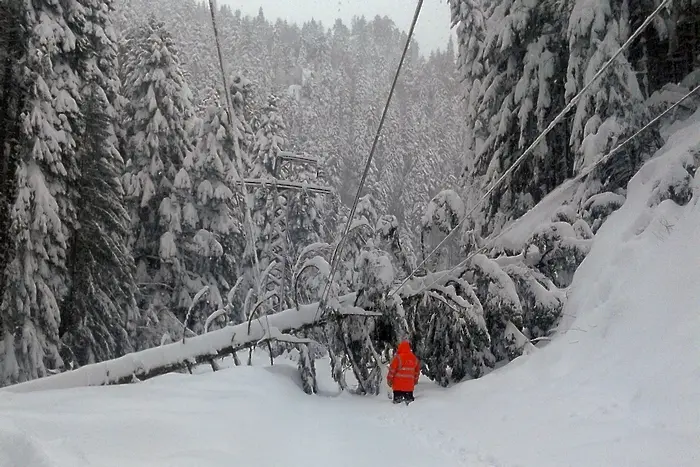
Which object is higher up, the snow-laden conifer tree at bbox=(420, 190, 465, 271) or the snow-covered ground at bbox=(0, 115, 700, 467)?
the snow-laden conifer tree at bbox=(420, 190, 465, 271)

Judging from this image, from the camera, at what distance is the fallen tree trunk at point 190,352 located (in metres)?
8.76

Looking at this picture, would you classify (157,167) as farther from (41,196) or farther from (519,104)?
(519,104)

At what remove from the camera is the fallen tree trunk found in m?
8.76

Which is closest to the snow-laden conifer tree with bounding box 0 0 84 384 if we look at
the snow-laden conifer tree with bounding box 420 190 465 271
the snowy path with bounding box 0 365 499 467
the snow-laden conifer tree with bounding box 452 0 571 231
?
the snowy path with bounding box 0 365 499 467

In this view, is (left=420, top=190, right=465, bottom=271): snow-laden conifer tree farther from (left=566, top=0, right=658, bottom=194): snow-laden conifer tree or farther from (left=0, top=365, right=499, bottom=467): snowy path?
(left=0, top=365, right=499, bottom=467): snowy path

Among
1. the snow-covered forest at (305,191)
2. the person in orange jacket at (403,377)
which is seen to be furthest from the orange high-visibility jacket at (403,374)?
the snow-covered forest at (305,191)

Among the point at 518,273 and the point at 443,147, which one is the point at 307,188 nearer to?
the point at 518,273

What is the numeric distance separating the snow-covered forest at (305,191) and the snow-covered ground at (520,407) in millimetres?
1003

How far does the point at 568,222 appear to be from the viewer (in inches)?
420

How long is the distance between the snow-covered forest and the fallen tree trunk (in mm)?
139

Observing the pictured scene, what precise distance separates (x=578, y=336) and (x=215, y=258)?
56.7ft

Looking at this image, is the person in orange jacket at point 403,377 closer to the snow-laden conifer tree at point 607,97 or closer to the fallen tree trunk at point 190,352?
the fallen tree trunk at point 190,352

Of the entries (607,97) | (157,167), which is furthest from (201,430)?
(157,167)

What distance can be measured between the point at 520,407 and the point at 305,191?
9146 mm
